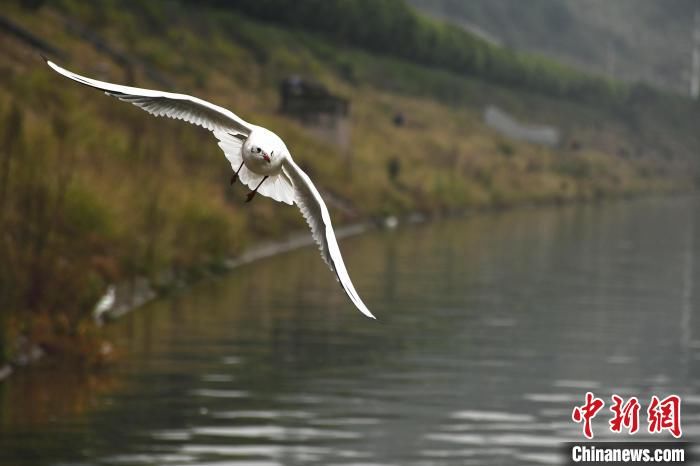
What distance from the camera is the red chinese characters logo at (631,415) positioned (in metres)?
25.1

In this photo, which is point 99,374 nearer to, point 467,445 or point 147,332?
point 147,332

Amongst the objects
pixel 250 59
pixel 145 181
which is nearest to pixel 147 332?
pixel 145 181

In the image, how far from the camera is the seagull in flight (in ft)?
46.5

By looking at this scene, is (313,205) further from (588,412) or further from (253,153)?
(588,412)

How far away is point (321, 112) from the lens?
77.6m

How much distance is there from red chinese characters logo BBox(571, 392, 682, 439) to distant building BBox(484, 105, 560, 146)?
108105mm

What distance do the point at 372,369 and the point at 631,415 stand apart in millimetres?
5503

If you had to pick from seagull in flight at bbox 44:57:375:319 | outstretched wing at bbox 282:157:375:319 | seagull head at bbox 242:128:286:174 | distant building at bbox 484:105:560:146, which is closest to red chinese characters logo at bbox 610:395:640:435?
outstretched wing at bbox 282:157:375:319

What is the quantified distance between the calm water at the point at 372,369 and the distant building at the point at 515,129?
84.4m

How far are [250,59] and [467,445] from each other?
268ft

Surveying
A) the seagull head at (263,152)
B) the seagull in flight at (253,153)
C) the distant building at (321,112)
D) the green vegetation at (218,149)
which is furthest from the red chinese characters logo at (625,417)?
the distant building at (321,112)

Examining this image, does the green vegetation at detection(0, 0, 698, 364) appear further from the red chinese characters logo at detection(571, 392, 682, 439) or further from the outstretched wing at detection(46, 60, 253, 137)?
the outstretched wing at detection(46, 60, 253, 137)

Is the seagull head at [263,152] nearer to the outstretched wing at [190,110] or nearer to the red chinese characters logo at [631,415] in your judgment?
the outstretched wing at [190,110]

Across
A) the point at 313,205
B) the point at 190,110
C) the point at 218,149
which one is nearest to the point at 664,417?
the point at 313,205
